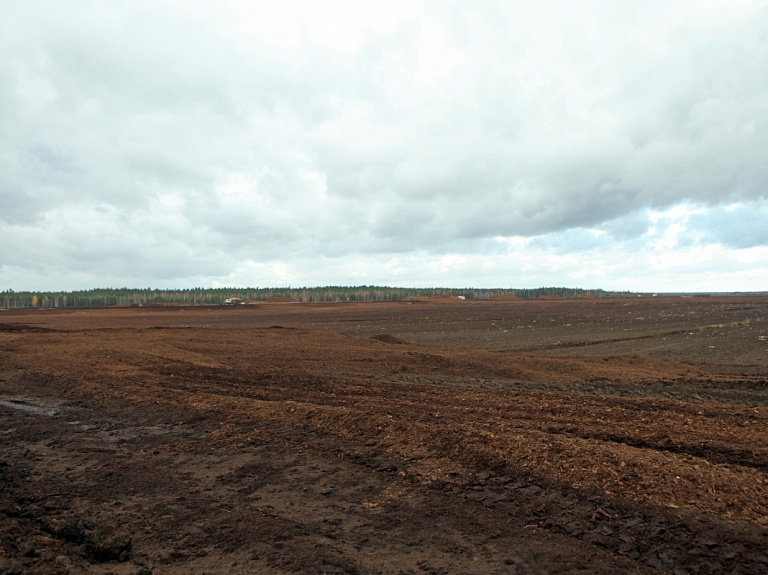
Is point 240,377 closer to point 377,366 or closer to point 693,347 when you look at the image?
point 377,366

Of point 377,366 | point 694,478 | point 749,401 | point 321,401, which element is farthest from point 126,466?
point 749,401

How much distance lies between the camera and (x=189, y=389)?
1397cm

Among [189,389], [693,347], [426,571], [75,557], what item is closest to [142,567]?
[75,557]

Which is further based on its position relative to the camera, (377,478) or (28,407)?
(28,407)

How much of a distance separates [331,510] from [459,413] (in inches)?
201

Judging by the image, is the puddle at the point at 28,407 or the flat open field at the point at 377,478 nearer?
the flat open field at the point at 377,478

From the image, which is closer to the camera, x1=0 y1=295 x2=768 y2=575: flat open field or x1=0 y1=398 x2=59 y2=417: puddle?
x1=0 y1=295 x2=768 y2=575: flat open field

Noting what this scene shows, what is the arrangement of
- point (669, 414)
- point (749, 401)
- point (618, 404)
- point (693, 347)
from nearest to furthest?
point (669, 414), point (618, 404), point (749, 401), point (693, 347)

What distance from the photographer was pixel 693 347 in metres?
28.2

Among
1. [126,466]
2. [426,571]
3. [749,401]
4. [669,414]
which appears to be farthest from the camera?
[749,401]

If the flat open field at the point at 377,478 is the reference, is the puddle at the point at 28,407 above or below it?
below

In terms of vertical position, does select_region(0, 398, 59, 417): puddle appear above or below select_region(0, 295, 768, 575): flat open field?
below

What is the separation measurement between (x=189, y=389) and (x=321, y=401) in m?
4.11

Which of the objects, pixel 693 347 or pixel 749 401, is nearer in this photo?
pixel 749 401
